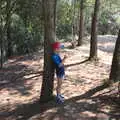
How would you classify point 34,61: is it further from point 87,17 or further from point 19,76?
point 87,17

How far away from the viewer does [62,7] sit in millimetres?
22719

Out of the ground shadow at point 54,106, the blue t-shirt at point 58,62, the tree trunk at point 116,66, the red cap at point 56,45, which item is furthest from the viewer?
the tree trunk at point 116,66

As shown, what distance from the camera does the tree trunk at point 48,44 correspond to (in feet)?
22.1

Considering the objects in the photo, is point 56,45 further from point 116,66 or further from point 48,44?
point 116,66

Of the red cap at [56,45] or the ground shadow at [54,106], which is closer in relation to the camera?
the ground shadow at [54,106]

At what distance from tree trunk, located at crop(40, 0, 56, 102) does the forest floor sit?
0.33m

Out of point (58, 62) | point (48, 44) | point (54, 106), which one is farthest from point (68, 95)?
point (48, 44)

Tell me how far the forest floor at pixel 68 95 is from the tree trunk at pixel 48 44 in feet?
1.08

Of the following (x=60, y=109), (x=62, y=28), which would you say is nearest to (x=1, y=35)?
(x=60, y=109)

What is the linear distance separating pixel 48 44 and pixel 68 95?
1.75 m

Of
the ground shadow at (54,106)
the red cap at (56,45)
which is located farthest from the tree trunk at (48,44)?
the ground shadow at (54,106)

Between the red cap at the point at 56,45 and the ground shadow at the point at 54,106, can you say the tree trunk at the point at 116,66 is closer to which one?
the ground shadow at the point at 54,106

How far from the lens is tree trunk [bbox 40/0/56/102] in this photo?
672cm

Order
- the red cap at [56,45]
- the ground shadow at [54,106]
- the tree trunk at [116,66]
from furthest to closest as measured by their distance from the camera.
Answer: the tree trunk at [116,66] → the red cap at [56,45] → the ground shadow at [54,106]
